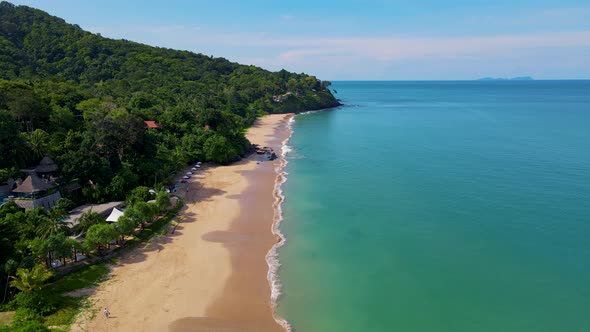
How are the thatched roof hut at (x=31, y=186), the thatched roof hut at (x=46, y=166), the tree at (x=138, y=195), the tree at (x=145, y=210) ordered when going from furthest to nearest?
the thatched roof hut at (x=46, y=166), the tree at (x=138, y=195), the thatched roof hut at (x=31, y=186), the tree at (x=145, y=210)

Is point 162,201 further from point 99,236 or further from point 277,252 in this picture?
point 277,252

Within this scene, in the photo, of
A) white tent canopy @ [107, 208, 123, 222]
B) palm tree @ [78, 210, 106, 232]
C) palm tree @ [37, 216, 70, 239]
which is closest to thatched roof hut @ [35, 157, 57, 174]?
palm tree @ [78, 210, 106, 232]

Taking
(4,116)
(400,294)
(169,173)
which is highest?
(4,116)

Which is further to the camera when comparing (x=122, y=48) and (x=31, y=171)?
(x=122, y=48)

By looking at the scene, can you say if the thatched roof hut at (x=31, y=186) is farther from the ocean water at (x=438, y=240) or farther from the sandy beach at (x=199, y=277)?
the ocean water at (x=438, y=240)

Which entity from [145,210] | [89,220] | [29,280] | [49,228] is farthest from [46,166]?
[29,280]

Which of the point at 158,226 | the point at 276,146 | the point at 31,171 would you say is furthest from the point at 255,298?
the point at 276,146

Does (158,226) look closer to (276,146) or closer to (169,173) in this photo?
(169,173)

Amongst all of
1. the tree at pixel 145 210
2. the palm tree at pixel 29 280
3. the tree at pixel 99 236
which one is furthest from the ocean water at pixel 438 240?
the palm tree at pixel 29 280

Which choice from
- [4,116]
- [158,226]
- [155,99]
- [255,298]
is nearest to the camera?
[255,298]
